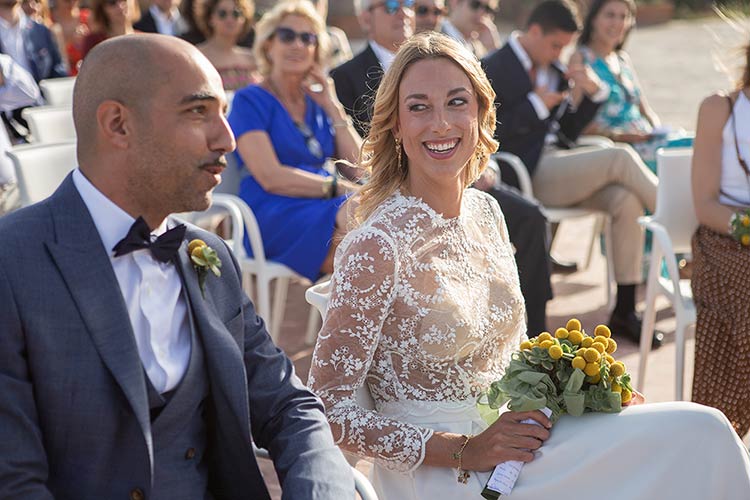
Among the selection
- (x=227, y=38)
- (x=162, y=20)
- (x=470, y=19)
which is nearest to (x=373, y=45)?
(x=227, y=38)

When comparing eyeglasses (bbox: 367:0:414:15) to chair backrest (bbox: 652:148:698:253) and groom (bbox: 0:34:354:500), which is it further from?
groom (bbox: 0:34:354:500)

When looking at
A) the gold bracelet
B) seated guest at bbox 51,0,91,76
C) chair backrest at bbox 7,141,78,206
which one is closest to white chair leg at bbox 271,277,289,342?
chair backrest at bbox 7,141,78,206

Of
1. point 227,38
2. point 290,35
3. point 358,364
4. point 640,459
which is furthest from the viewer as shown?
Result: point 227,38

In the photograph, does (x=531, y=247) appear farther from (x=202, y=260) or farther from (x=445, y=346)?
(x=202, y=260)

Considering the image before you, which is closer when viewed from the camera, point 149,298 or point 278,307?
point 149,298

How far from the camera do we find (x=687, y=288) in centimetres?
460

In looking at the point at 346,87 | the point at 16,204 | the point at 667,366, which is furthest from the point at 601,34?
the point at 16,204

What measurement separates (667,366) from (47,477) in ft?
13.2

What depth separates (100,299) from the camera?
6.50ft

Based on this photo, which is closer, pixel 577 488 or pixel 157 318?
pixel 157 318

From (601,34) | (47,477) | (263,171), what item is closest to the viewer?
(47,477)

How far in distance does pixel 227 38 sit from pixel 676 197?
12.7ft

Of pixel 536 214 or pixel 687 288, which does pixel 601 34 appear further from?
pixel 687 288

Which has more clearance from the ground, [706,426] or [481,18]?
[706,426]
